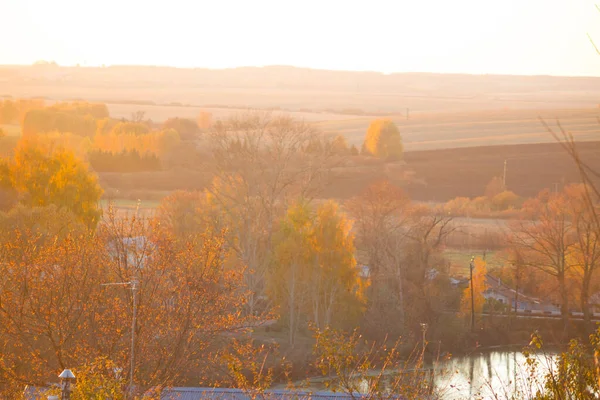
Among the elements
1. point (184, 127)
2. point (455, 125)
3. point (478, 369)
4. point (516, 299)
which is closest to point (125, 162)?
point (184, 127)

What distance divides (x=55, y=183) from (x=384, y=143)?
3753 centimetres

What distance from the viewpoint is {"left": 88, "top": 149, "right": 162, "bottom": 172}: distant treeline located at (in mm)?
60906

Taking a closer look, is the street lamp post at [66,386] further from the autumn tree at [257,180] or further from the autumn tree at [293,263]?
the autumn tree at [257,180]

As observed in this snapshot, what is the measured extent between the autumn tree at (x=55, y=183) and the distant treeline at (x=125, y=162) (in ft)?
78.2

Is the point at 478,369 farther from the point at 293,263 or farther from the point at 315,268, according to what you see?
the point at 293,263

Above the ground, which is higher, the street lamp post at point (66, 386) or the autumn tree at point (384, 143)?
the street lamp post at point (66, 386)

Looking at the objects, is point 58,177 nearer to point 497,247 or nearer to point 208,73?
point 497,247

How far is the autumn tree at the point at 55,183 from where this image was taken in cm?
3525

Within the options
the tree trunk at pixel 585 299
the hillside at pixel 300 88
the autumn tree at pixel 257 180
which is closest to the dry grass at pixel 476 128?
the hillside at pixel 300 88

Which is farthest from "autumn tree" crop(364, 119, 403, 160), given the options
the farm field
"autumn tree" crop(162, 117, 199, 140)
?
"autumn tree" crop(162, 117, 199, 140)

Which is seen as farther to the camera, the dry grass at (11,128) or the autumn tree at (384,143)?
the dry grass at (11,128)

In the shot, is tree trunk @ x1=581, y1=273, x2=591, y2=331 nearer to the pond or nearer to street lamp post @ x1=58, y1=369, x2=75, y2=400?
the pond

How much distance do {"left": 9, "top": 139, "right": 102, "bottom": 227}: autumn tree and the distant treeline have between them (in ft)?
78.2

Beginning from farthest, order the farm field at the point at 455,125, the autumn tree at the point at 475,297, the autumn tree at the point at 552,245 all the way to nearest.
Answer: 1. the farm field at the point at 455,125
2. the autumn tree at the point at 552,245
3. the autumn tree at the point at 475,297
